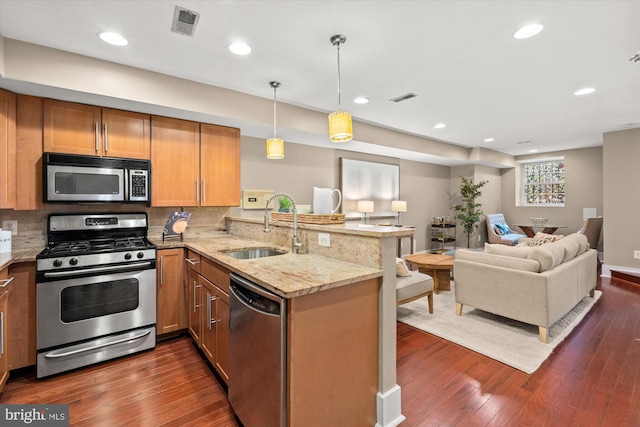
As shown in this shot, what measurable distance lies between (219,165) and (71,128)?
136cm

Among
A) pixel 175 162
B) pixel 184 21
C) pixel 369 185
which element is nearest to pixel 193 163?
pixel 175 162

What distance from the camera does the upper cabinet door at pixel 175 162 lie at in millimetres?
3094


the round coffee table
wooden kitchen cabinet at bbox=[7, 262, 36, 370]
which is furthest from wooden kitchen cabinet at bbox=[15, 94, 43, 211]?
the round coffee table

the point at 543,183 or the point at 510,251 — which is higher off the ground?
the point at 543,183

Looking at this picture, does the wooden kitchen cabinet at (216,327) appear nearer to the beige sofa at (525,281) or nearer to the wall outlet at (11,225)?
the wall outlet at (11,225)

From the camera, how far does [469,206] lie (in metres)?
7.29

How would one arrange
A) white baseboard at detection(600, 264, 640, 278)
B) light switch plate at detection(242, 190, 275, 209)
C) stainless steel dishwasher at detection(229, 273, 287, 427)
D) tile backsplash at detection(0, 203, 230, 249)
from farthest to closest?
white baseboard at detection(600, 264, 640, 278)
light switch plate at detection(242, 190, 275, 209)
tile backsplash at detection(0, 203, 230, 249)
stainless steel dishwasher at detection(229, 273, 287, 427)

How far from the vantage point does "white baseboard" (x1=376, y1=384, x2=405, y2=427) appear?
1714 millimetres

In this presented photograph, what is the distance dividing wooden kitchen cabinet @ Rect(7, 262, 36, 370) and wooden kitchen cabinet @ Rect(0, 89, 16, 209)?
0.58 metres

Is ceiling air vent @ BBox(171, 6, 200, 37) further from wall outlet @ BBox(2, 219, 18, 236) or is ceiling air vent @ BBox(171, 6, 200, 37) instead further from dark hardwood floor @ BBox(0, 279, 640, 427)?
dark hardwood floor @ BBox(0, 279, 640, 427)

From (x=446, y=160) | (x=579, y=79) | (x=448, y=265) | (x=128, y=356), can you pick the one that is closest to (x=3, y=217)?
(x=128, y=356)

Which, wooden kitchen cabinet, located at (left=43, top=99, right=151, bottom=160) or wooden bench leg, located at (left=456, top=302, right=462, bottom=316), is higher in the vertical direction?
wooden kitchen cabinet, located at (left=43, top=99, right=151, bottom=160)

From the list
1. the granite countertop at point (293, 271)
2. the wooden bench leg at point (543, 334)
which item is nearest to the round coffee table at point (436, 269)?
the wooden bench leg at point (543, 334)

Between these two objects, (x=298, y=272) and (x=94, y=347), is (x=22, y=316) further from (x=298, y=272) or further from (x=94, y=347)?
(x=298, y=272)
